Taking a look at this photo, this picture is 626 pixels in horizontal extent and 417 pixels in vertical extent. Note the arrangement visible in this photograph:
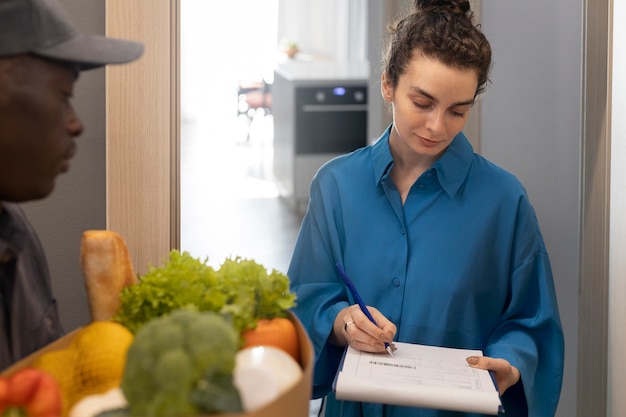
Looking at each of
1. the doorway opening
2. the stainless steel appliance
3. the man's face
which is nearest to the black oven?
the stainless steel appliance

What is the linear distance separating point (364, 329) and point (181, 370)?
0.81 meters

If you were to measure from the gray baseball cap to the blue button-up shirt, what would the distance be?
0.85 meters

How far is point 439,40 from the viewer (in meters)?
1.81

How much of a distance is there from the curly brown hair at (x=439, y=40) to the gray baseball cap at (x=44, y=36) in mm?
815

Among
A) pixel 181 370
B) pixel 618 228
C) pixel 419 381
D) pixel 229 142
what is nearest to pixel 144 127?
pixel 419 381

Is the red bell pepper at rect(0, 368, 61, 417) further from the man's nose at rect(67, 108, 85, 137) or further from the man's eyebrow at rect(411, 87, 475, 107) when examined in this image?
the man's eyebrow at rect(411, 87, 475, 107)

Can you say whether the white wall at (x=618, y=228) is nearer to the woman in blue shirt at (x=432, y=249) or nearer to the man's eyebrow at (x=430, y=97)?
the woman in blue shirt at (x=432, y=249)

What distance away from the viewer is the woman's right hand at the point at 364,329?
5.44 feet

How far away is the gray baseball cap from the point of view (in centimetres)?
104

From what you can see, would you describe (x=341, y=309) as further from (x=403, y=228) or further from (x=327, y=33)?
(x=327, y=33)

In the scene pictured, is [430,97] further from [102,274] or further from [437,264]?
[102,274]

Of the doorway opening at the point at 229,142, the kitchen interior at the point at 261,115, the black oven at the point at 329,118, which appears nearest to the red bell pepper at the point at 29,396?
the doorway opening at the point at 229,142

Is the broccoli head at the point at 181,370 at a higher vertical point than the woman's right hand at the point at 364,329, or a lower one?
higher

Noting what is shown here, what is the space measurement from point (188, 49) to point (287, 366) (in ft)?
41.8
